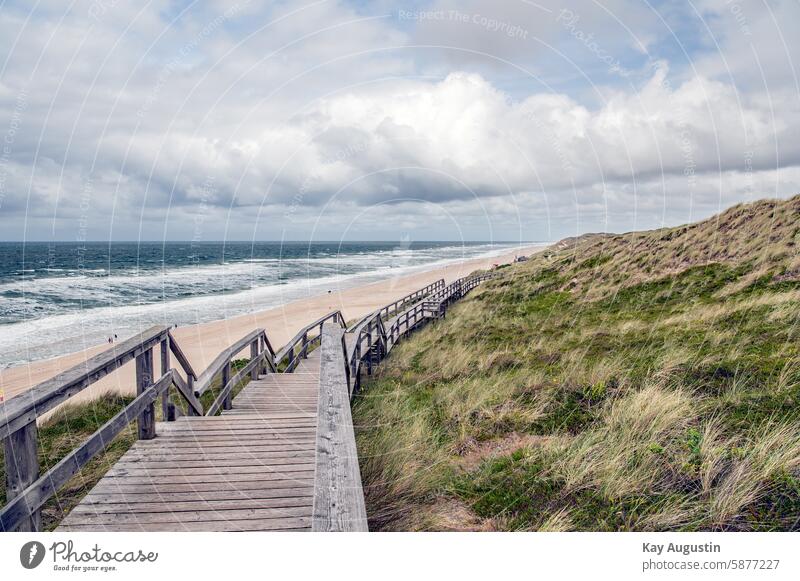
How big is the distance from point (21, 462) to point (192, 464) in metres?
1.36

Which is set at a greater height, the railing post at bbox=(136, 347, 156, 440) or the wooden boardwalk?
the railing post at bbox=(136, 347, 156, 440)

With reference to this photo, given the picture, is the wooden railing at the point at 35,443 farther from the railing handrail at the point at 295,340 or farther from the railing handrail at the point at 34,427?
the railing handrail at the point at 295,340

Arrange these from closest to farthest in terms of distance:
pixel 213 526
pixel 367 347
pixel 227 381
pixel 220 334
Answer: pixel 213 526
pixel 227 381
pixel 367 347
pixel 220 334

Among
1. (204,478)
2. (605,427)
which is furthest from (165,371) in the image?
(605,427)

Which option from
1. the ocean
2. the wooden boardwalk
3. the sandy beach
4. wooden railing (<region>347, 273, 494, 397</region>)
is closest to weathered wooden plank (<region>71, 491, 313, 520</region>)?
the wooden boardwalk

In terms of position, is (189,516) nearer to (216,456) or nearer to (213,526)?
(213,526)

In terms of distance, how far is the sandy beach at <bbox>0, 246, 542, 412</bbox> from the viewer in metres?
15.3

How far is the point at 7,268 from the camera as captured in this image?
67125 mm

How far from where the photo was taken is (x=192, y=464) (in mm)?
3904

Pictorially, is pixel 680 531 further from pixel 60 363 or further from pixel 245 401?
pixel 60 363

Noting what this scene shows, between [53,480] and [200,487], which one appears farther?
[200,487]

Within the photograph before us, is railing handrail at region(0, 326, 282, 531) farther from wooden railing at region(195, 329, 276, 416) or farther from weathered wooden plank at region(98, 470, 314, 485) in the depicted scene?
wooden railing at region(195, 329, 276, 416)

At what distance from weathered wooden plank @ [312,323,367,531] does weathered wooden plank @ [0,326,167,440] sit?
161 centimetres
